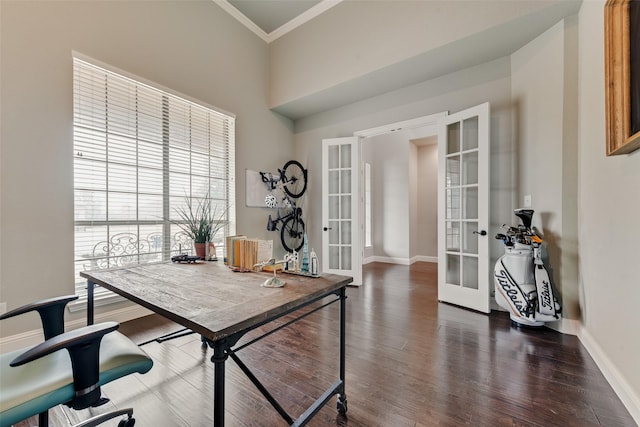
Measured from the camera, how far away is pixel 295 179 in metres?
4.53

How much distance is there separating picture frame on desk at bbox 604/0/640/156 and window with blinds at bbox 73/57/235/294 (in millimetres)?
3763

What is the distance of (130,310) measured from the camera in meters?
2.75

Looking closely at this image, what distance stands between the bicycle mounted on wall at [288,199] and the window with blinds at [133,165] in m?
0.98

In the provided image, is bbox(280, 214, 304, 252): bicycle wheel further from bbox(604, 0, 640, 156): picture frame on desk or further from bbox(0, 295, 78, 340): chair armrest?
bbox(604, 0, 640, 156): picture frame on desk

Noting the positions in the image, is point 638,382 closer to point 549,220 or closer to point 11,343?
point 549,220

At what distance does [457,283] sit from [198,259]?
2891mm

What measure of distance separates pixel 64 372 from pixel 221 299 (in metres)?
0.56

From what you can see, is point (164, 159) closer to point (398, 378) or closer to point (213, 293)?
point (213, 293)

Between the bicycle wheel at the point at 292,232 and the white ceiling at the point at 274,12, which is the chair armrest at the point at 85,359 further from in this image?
the white ceiling at the point at 274,12

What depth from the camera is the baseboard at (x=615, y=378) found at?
4.54 ft

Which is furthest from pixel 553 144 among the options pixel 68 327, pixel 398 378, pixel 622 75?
pixel 68 327

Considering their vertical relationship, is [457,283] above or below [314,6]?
below

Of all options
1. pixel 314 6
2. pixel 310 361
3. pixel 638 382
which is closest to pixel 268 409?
pixel 310 361

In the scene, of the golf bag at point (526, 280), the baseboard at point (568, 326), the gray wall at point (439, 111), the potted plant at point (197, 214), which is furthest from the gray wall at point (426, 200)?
the potted plant at point (197, 214)
